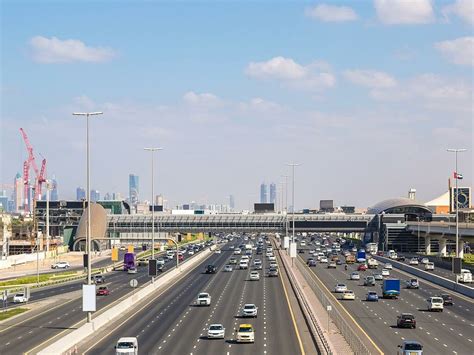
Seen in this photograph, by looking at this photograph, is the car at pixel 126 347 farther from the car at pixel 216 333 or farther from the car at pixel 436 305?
the car at pixel 436 305

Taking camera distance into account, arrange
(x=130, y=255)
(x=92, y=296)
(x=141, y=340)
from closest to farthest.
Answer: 1. (x=141, y=340)
2. (x=92, y=296)
3. (x=130, y=255)

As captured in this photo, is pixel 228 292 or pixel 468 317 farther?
pixel 228 292

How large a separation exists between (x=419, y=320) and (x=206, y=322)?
57.9 ft

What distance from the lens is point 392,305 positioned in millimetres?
84375

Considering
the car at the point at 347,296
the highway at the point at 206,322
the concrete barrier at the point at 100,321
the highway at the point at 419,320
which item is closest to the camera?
the concrete barrier at the point at 100,321

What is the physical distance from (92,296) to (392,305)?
3532 centimetres

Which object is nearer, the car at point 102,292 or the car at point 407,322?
the car at point 407,322

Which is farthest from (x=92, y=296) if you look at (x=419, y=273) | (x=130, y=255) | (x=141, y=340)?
(x=130, y=255)

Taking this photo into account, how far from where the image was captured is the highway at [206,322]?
5227cm

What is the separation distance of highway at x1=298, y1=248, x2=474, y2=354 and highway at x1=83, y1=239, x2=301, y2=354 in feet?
20.0

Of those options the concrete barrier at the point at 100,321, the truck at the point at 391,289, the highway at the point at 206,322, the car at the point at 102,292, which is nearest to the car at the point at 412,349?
the highway at the point at 206,322

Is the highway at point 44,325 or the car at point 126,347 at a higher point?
the car at point 126,347

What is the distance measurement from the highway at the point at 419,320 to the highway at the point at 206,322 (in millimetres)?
6095

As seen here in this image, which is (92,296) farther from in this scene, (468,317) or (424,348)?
(468,317)
